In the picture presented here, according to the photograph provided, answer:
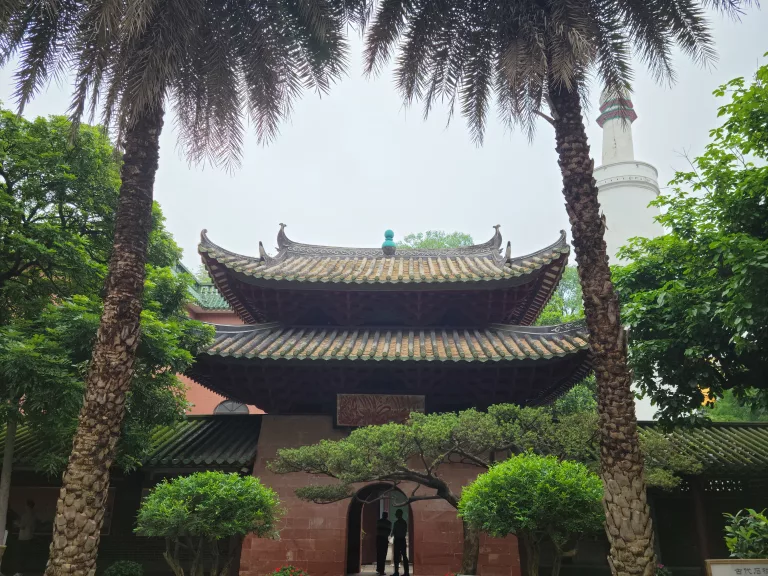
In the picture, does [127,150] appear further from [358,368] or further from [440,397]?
[440,397]

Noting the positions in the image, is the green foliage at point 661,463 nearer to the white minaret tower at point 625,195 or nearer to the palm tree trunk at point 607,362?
the palm tree trunk at point 607,362

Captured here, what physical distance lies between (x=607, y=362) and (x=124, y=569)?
9644mm

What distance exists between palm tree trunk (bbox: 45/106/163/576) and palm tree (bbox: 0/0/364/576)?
0.01m

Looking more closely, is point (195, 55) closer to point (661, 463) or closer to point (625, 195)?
point (661, 463)

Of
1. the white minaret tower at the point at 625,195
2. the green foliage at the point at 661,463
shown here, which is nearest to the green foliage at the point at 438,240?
the white minaret tower at the point at 625,195

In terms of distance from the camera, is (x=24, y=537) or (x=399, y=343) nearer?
(x=399, y=343)

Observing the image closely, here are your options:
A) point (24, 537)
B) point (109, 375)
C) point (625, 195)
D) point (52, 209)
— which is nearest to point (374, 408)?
point (109, 375)

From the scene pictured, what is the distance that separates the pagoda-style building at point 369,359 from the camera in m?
11.4

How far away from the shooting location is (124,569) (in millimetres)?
10852

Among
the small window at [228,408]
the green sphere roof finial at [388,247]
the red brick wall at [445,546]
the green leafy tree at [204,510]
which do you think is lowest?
the red brick wall at [445,546]

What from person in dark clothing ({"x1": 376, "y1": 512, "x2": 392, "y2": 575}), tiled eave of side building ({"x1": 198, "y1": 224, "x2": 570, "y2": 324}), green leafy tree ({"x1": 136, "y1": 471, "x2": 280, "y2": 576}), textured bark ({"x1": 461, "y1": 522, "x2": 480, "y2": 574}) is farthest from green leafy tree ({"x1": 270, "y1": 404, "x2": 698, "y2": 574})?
person in dark clothing ({"x1": 376, "y1": 512, "x2": 392, "y2": 575})

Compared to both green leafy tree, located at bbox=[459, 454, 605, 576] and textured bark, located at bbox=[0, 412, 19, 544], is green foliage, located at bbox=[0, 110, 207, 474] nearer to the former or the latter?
textured bark, located at bbox=[0, 412, 19, 544]

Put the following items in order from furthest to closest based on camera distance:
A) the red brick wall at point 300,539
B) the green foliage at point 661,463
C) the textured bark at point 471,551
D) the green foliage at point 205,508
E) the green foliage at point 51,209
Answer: the red brick wall at point 300,539
the green foliage at point 51,209
the textured bark at point 471,551
the green foliage at point 661,463
the green foliage at point 205,508

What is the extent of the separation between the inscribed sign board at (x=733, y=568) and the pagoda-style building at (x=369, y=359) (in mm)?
5000
